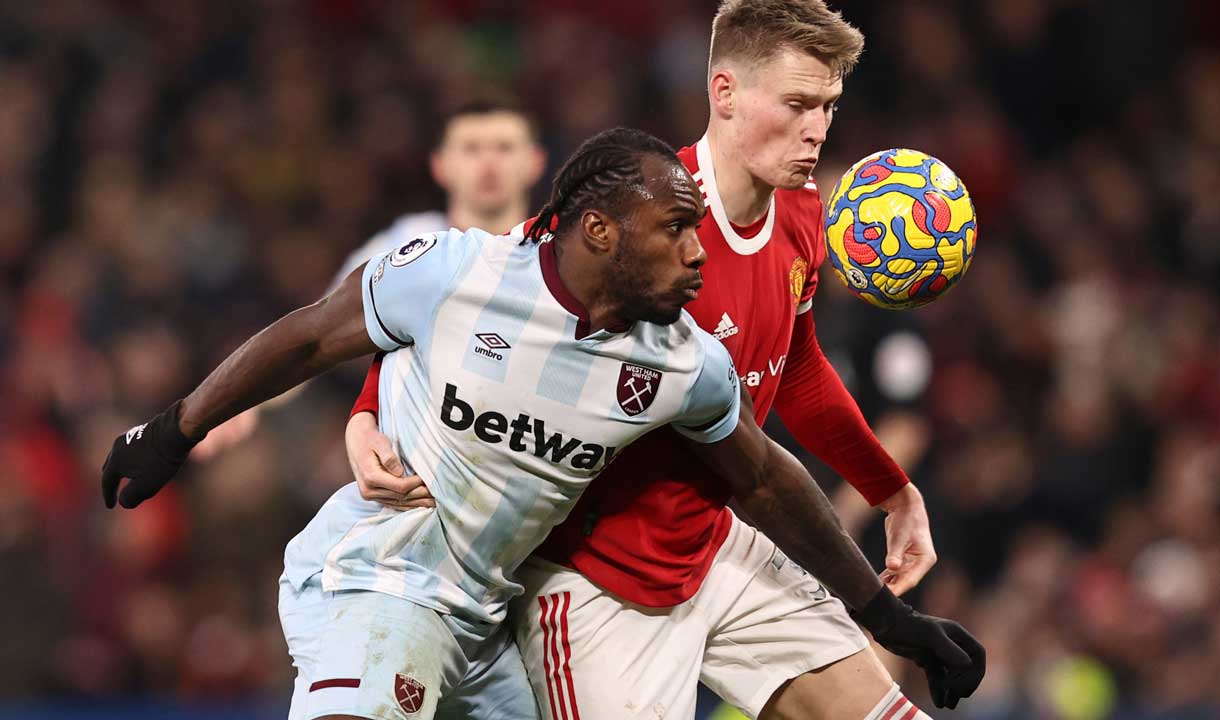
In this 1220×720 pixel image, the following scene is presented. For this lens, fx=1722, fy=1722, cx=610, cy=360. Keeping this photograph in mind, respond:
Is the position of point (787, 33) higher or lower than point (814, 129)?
higher

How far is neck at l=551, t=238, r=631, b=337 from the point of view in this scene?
3588mm

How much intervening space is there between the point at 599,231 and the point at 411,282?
1.35 feet

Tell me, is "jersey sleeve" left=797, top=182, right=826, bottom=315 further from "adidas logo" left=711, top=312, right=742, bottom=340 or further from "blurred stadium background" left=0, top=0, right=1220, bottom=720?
"blurred stadium background" left=0, top=0, right=1220, bottom=720

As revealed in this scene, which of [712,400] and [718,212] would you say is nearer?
[712,400]

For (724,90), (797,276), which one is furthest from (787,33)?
(797,276)

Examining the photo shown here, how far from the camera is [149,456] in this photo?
12.6 ft

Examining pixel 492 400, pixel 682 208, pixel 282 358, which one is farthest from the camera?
pixel 282 358

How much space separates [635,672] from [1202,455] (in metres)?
5.56

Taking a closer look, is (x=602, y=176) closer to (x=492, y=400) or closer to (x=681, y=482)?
(x=492, y=400)

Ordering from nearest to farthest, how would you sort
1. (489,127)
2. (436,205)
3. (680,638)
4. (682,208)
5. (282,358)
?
(682,208)
(282,358)
(680,638)
(489,127)
(436,205)

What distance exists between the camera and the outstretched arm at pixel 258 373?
147 inches

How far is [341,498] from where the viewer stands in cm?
391

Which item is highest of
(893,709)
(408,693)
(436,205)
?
(408,693)

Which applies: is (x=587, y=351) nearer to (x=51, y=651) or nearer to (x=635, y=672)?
(x=635, y=672)
